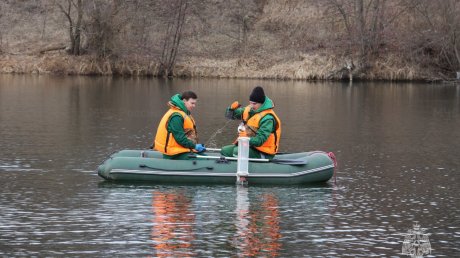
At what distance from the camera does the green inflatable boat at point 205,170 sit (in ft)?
53.3

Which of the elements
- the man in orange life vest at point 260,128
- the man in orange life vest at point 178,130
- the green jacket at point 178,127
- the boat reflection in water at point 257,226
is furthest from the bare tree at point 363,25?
the boat reflection in water at point 257,226

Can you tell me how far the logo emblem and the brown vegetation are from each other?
37.6 meters

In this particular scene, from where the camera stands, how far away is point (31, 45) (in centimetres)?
5272

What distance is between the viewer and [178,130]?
16.3 m

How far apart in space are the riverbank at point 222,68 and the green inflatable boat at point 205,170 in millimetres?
34588

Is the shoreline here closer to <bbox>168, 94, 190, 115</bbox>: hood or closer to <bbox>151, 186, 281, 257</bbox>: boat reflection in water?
<bbox>168, 94, 190, 115</bbox>: hood

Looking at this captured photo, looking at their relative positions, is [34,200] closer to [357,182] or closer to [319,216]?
[319,216]

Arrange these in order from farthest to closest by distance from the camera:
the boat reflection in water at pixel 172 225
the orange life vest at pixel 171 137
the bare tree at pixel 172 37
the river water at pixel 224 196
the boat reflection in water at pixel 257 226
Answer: the bare tree at pixel 172 37 → the orange life vest at pixel 171 137 → the river water at pixel 224 196 → the boat reflection in water at pixel 257 226 → the boat reflection in water at pixel 172 225

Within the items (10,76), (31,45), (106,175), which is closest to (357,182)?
(106,175)

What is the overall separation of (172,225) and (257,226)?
1.28m

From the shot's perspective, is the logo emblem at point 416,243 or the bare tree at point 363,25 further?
the bare tree at point 363,25

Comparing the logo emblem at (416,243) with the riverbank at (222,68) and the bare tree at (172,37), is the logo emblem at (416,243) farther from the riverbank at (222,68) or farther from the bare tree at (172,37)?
the bare tree at (172,37)

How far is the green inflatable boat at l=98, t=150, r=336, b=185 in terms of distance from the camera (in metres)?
16.2

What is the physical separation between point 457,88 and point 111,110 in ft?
71.6
